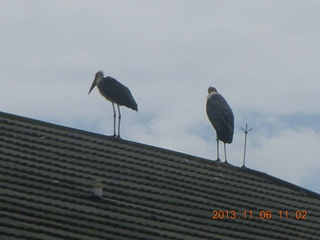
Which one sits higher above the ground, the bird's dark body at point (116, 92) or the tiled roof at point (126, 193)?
the bird's dark body at point (116, 92)

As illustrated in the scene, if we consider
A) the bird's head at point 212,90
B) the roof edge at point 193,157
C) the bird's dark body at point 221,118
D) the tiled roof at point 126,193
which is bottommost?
the tiled roof at point 126,193

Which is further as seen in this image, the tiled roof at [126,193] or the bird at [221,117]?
the bird at [221,117]

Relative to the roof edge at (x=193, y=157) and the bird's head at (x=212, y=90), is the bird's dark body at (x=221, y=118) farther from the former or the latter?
the roof edge at (x=193, y=157)

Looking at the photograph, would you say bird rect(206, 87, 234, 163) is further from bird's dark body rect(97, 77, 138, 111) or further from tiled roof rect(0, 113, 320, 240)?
tiled roof rect(0, 113, 320, 240)

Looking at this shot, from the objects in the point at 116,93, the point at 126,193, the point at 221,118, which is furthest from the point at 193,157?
the point at 126,193

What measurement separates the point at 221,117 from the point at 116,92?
177 centimetres

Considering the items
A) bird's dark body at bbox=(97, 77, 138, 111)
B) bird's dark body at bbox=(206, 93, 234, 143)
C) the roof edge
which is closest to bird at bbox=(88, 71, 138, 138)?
bird's dark body at bbox=(97, 77, 138, 111)

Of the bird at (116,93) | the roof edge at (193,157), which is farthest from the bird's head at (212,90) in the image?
the roof edge at (193,157)

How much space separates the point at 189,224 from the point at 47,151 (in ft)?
6.96

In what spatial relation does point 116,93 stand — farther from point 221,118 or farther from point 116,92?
point 221,118

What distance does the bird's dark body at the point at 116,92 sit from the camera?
15.6 meters

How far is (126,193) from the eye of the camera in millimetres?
11562

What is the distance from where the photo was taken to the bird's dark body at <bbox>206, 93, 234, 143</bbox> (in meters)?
15.8

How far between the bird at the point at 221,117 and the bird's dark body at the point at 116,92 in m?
1.36
